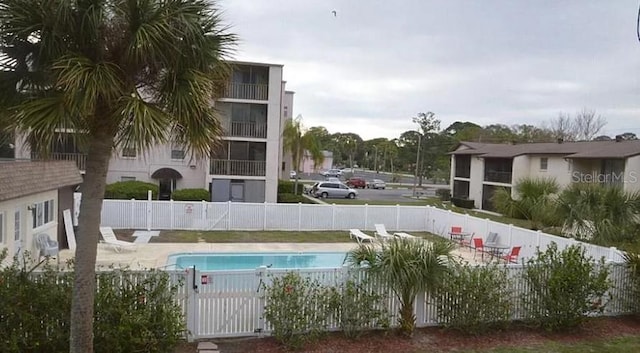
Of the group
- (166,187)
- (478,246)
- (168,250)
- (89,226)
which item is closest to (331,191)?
(166,187)

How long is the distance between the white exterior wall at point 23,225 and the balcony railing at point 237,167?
1522cm

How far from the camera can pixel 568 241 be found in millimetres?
14648

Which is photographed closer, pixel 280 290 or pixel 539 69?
pixel 280 290

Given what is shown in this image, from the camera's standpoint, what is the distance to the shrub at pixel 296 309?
7.73m

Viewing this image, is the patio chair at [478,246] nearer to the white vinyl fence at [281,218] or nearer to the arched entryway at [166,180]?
the white vinyl fence at [281,218]

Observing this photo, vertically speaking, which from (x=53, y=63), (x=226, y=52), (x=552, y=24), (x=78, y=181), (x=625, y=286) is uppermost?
(x=552, y=24)

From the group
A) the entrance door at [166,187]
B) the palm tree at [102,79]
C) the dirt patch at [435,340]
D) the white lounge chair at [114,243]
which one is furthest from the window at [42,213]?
the entrance door at [166,187]

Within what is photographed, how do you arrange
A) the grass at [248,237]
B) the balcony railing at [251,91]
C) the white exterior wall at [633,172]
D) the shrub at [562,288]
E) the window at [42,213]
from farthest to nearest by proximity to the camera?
the balcony railing at [251,91], the white exterior wall at [633,172], the grass at [248,237], the window at [42,213], the shrub at [562,288]

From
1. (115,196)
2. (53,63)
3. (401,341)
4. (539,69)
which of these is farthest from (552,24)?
(115,196)

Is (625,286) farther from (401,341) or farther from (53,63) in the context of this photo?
(53,63)

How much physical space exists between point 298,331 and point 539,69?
66.7 feet

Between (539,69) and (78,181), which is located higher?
(539,69)

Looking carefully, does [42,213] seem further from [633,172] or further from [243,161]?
[633,172]

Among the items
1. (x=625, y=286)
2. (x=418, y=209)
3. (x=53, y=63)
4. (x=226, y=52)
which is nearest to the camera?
(x=53, y=63)
